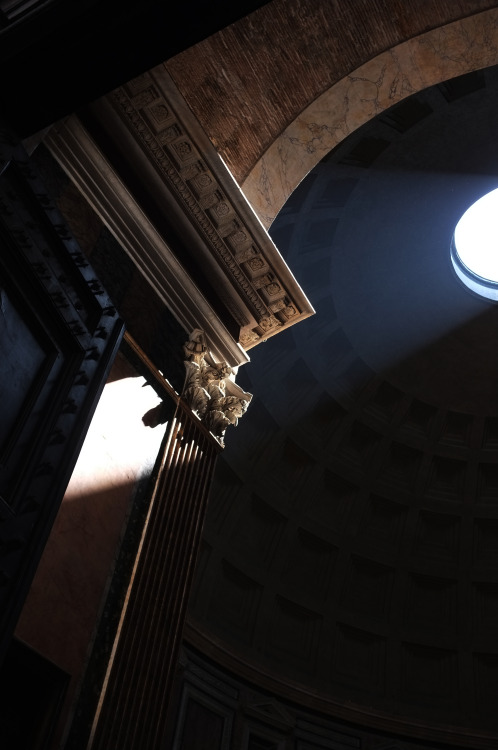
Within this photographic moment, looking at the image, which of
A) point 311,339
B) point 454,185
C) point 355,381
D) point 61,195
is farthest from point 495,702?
point 61,195

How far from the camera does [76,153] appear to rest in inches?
219

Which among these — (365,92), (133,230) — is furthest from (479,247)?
(133,230)

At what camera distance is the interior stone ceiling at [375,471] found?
40.9 feet

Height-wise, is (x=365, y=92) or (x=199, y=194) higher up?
(x=365, y=92)

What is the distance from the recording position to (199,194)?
6.30m

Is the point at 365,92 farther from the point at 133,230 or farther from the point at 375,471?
the point at 375,471

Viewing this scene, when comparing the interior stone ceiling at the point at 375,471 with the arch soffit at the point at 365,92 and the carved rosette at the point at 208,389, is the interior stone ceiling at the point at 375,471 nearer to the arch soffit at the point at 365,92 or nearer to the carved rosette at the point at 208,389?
the arch soffit at the point at 365,92

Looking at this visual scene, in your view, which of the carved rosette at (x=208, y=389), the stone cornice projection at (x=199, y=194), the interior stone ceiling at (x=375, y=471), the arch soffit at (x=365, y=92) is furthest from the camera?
the interior stone ceiling at (x=375, y=471)

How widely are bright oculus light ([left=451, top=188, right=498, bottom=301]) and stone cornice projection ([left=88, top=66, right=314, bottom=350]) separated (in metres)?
8.47

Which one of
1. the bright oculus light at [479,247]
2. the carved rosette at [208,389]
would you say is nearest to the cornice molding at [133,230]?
the carved rosette at [208,389]

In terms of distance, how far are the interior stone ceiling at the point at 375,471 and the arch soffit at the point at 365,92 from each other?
13.1ft

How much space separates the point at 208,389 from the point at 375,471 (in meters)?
8.82

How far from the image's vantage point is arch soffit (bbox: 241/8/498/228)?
23.5ft

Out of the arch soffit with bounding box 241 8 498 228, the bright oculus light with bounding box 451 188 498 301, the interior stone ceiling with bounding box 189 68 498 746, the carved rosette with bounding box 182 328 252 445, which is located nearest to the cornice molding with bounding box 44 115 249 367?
the carved rosette with bounding box 182 328 252 445
